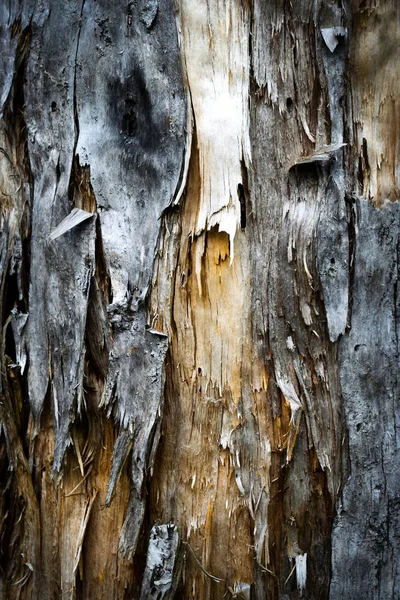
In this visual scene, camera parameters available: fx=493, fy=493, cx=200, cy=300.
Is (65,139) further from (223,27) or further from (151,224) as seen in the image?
(223,27)

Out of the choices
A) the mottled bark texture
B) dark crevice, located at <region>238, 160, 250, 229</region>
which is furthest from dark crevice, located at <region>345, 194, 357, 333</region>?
dark crevice, located at <region>238, 160, 250, 229</region>

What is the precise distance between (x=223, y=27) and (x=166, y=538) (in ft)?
3.39

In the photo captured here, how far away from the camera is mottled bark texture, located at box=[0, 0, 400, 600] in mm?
981

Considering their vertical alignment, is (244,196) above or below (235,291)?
above

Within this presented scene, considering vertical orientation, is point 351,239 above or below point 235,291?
above

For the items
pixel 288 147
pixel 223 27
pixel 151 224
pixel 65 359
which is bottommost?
pixel 65 359

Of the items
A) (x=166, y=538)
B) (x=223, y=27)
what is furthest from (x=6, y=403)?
(x=223, y=27)

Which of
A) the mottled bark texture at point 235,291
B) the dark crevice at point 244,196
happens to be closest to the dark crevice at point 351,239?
the mottled bark texture at point 235,291

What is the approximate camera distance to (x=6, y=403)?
1.05 meters

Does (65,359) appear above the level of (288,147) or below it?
below

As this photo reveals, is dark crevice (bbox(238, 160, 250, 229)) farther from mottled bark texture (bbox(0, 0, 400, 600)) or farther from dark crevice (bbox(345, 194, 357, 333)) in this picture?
dark crevice (bbox(345, 194, 357, 333))

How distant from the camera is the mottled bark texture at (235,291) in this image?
981 mm

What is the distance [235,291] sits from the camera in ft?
3.28

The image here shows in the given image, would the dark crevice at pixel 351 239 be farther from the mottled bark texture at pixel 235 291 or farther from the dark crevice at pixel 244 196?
the dark crevice at pixel 244 196
